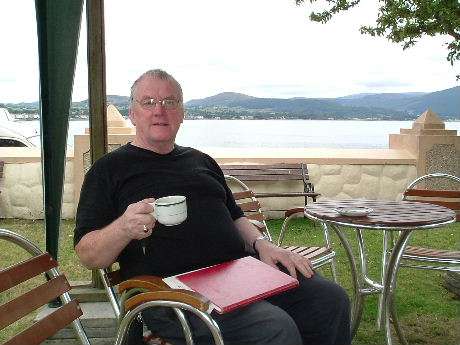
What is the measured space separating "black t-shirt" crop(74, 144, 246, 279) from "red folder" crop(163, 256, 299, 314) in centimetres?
19

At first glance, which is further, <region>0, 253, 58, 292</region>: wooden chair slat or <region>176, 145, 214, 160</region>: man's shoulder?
<region>176, 145, 214, 160</region>: man's shoulder

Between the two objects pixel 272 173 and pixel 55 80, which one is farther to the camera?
pixel 272 173

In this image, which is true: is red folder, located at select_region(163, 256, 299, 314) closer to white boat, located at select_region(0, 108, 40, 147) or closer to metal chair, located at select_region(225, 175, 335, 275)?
metal chair, located at select_region(225, 175, 335, 275)

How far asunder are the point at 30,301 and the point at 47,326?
3.6 inches

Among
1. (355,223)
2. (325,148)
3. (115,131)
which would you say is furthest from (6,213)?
(355,223)

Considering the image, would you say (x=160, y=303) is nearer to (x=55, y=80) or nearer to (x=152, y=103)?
(x=152, y=103)

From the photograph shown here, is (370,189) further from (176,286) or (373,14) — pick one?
(176,286)

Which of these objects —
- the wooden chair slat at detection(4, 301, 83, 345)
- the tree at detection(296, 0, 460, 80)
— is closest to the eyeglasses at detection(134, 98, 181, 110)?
the wooden chair slat at detection(4, 301, 83, 345)

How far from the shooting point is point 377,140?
777 cm

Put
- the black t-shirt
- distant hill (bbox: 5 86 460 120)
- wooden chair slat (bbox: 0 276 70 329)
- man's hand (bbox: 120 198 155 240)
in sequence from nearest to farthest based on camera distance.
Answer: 1. wooden chair slat (bbox: 0 276 70 329)
2. man's hand (bbox: 120 198 155 240)
3. the black t-shirt
4. distant hill (bbox: 5 86 460 120)

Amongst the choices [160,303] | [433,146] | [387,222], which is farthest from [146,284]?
[433,146]

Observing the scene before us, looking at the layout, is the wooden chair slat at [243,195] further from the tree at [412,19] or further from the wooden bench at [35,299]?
the tree at [412,19]

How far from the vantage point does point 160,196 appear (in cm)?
214

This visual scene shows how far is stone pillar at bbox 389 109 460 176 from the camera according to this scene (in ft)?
22.3
